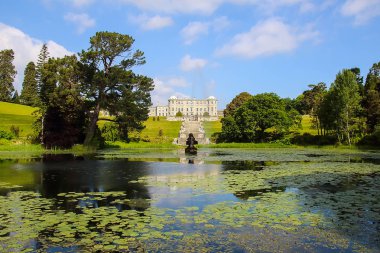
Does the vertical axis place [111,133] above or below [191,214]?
above

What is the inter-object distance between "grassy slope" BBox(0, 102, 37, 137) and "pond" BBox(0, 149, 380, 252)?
1990 inches

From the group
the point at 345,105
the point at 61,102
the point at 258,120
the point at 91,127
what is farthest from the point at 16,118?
the point at 345,105

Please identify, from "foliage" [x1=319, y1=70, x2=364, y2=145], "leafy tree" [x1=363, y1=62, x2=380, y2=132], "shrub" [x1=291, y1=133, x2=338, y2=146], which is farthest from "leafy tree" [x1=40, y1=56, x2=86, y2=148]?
"leafy tree" [x1=363, y1=62, x2=380, y2=132]

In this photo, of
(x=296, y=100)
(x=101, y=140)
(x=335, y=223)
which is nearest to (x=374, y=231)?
(x=335, y=223)

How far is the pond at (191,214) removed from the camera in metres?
8.11

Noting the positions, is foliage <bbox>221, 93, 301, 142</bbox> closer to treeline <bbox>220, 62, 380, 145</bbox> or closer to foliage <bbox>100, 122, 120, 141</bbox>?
treeline <bbox>220, 62, 380, 145</bbox>

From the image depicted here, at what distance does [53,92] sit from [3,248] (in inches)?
1639

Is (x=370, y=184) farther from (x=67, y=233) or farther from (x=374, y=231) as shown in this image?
(x=67, y=233)

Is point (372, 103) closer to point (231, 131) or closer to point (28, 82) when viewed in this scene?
point (231, 131)

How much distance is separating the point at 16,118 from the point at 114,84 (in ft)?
125

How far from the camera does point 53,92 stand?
46656 mm

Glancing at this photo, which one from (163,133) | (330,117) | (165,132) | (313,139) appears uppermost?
(330,117)

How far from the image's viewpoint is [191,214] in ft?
36.0

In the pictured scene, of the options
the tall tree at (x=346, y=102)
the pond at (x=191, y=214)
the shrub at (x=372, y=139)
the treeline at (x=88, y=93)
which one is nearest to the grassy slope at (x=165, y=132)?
the treeline at (x=88, y=93)
